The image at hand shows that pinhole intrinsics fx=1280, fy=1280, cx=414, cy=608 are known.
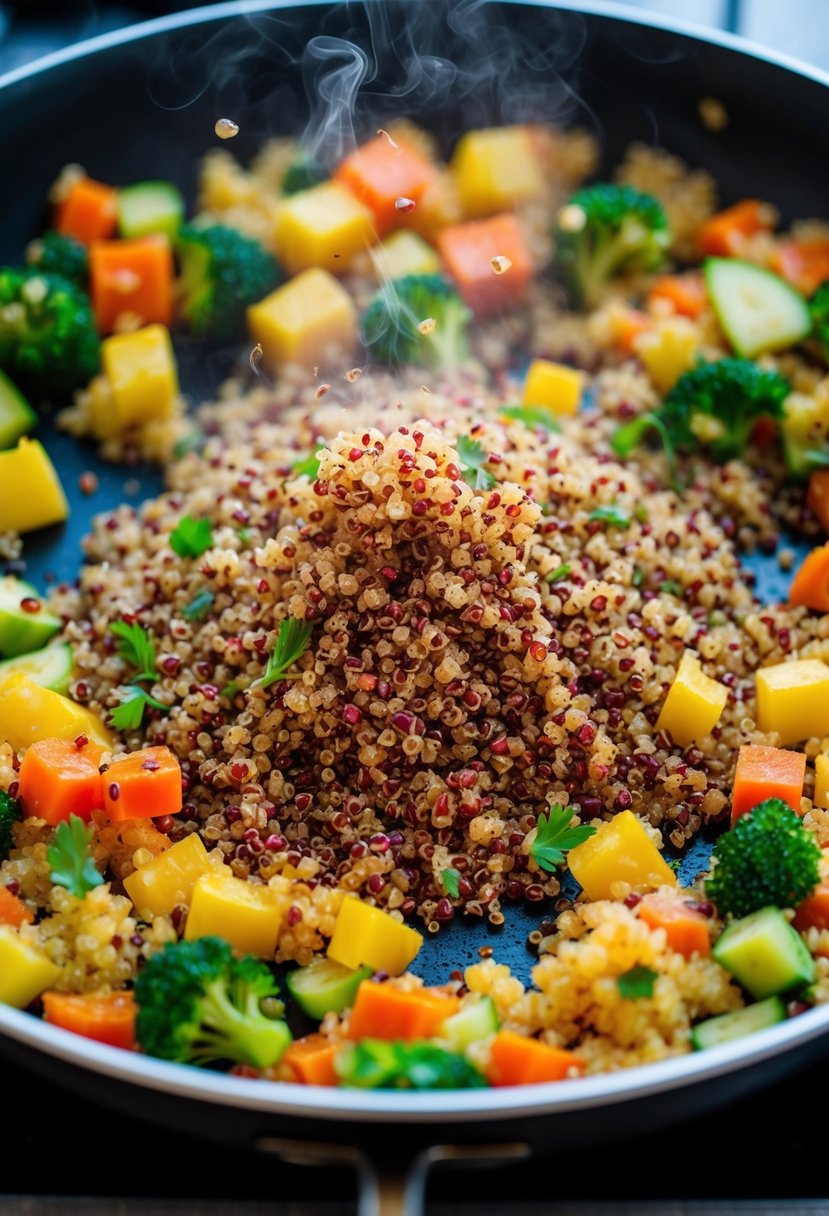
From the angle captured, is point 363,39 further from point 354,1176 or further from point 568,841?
point 354,1176

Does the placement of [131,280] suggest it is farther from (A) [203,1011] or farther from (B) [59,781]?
(A) [203,1011]

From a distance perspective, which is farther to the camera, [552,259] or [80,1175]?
[552,259]

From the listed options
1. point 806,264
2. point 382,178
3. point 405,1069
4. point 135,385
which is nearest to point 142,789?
point 405,1069

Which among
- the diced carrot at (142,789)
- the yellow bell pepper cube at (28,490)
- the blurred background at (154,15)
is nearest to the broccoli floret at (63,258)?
the yellow bell pepper cube at (28,490)

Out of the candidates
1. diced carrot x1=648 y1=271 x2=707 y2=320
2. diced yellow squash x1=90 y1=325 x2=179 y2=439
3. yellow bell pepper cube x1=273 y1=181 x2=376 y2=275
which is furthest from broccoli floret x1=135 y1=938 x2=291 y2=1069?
diced carrot x1=648 y1=271 x2=707 y2=320

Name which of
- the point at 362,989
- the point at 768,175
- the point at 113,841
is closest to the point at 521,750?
the point at 362,989

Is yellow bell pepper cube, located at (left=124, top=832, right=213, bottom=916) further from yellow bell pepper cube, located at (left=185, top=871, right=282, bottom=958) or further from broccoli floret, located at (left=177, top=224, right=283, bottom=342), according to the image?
broccoli floret, located at (left=177, top=224, right=283, bottom=342)
